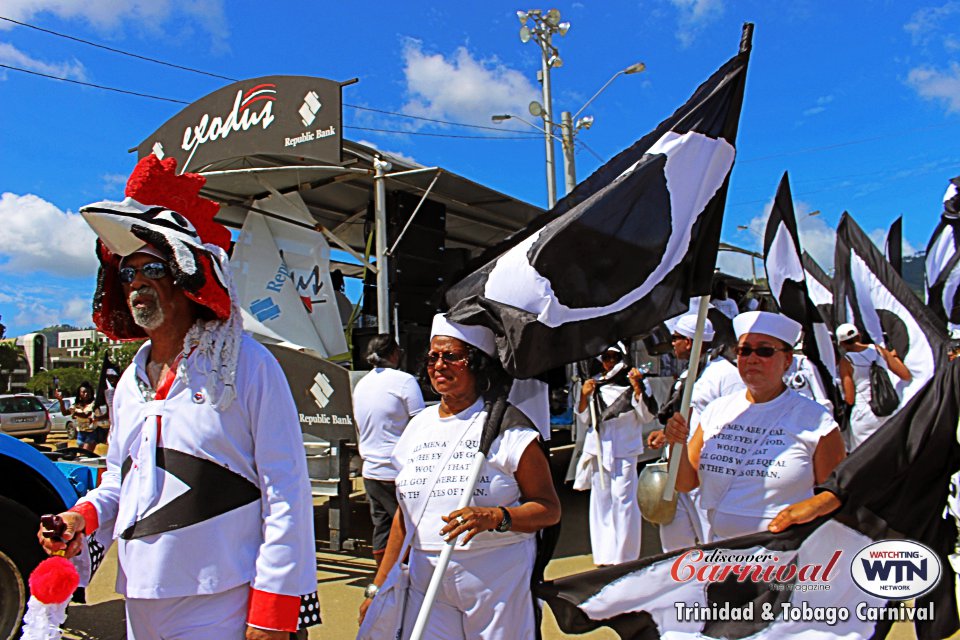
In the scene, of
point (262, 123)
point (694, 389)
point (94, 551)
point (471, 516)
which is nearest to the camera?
point (94, 551)

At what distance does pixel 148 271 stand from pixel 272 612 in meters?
1.05

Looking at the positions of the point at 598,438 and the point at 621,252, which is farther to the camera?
the point at 598,438

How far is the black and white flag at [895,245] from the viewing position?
21.6 feet

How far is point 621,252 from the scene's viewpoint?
3.19 meters

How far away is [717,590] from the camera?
2.98 metres

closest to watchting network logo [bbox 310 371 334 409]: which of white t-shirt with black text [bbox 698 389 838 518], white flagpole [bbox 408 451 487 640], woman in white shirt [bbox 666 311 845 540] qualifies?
woman in white shirt [bbox 666 311 845 540]

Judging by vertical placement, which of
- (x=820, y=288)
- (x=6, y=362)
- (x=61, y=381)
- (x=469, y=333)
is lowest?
(x=469, y=333)

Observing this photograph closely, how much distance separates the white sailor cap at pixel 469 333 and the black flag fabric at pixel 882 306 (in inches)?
107

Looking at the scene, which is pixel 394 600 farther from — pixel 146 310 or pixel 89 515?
pixel 146 310

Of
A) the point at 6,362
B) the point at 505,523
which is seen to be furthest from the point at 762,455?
the point at 6,362

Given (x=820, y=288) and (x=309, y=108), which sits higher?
(x=309, y=108)

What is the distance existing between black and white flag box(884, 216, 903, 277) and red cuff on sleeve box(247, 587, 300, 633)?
20.6 ft

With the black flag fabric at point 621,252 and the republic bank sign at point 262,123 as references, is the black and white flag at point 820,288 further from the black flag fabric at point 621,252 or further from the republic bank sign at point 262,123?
the republic bank sign at point 262,123

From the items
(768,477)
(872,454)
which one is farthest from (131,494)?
(872,454)
